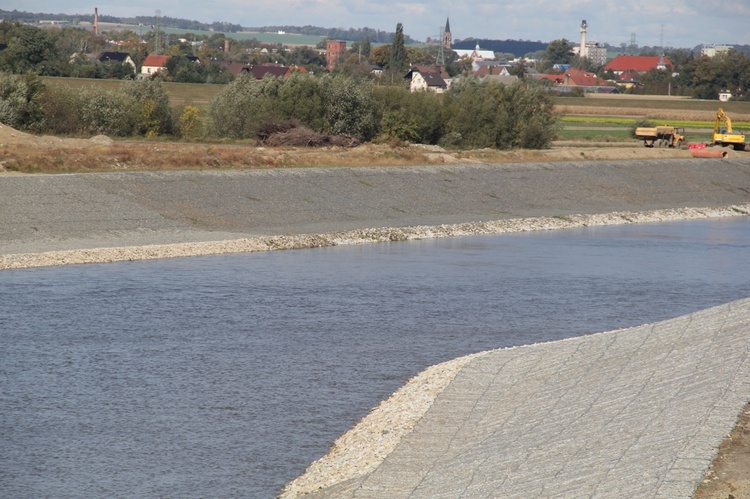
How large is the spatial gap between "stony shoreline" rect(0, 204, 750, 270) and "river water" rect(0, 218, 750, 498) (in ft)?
3.00

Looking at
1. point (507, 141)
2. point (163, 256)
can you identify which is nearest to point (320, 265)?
point (163, 256)

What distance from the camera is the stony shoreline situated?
106 feet

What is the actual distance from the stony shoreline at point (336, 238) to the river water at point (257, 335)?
0.91m

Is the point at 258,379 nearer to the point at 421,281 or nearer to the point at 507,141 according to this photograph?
the point at 421,281

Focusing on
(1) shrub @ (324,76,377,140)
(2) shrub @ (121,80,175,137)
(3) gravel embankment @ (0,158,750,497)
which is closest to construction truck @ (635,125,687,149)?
(3) gravel embankment @ (0,158,750,497)

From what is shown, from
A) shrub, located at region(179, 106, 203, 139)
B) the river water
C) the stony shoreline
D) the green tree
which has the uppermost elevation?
the green tree

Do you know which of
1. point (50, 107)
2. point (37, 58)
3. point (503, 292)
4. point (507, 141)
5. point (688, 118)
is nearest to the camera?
point (503, 292)

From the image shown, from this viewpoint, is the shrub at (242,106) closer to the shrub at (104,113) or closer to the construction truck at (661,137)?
the shrub at (104,113)

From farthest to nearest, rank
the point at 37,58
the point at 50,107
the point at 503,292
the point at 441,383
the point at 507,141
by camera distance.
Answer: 1. the point at 37,58
2. the point at 507,141
3. the point at 50,107
4. the point at 503,292
5. the point at 441,383

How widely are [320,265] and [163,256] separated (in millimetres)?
5215

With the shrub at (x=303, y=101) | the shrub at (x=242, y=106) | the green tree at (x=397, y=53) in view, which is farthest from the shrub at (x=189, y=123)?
the green tree at (x=397, y=53)

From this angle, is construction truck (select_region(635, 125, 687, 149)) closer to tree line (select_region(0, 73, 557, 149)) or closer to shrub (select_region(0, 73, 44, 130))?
tree line (select_region(0, 73, 557, 149))

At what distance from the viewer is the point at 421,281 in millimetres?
31406

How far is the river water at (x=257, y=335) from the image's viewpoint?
49.1 ft
